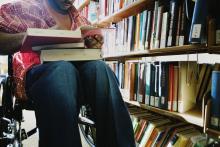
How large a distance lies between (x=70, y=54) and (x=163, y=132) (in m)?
0.70

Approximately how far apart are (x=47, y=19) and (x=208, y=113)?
0.80m

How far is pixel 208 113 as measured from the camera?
97 cm

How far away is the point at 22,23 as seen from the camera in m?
0.98

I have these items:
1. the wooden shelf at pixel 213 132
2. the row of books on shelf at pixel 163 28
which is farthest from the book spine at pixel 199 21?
the wooden shelf at pixel 213 132

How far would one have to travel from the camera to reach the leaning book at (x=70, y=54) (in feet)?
2.90

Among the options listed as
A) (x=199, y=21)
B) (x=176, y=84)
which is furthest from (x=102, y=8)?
(x=199, y=21)

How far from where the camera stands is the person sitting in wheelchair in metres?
0.77

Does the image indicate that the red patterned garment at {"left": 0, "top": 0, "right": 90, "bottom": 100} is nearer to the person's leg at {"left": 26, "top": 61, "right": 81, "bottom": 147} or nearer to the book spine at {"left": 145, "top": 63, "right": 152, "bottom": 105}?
the person's leg at {"left": 26, "top": 61, "right": 81, "bottom": 147}

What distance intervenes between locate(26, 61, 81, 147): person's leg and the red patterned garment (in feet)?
0.52

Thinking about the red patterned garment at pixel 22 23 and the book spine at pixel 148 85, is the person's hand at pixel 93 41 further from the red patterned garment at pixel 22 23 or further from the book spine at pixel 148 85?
the book spine at pixel 148 85

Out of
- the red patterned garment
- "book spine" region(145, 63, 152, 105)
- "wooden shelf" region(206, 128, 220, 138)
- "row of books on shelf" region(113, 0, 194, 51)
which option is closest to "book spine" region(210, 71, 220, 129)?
"wooden shelf" region(206, 128, 220, 138)

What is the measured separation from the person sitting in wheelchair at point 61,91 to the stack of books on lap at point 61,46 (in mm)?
35

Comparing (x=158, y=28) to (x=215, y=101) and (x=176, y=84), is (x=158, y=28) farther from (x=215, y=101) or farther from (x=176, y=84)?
(x=215, y=101)

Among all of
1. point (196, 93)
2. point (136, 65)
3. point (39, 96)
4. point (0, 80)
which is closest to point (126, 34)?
point (136, 65)
